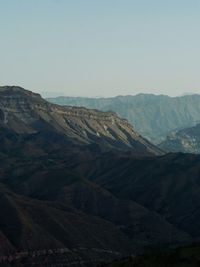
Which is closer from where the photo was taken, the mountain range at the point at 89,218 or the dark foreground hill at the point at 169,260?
the dark foreground hill at the point at 169,260

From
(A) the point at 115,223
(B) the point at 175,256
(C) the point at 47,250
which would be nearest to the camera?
(B) the point at 175,256

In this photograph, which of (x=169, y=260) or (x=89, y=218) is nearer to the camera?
(x=169, y=260)

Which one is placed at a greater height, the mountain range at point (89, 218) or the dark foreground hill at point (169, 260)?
the dark foreground hill at point (169, 260)

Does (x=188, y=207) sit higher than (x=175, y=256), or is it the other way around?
(x=175, y=256)

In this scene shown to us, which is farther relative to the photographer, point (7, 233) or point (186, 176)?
point (186, 176)

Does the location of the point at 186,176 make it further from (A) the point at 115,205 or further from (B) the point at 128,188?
(A) the point at 115,205

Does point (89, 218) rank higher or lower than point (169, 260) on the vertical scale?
lower

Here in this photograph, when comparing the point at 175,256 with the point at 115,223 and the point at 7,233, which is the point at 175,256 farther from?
the point at 115,223

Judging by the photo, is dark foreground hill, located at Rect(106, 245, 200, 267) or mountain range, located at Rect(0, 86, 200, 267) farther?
mountain range, located at Rect(0, 86, 200, 267)

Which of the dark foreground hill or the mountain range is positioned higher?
the dark foreground hill

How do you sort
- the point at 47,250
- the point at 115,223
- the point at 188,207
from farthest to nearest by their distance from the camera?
the point at 188,207 → the point at 115,223 → the point at 47,250

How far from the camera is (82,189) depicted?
7283 inches

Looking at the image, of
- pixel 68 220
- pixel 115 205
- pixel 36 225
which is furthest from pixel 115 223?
pixel 36 225

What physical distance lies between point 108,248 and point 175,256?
232 feet
